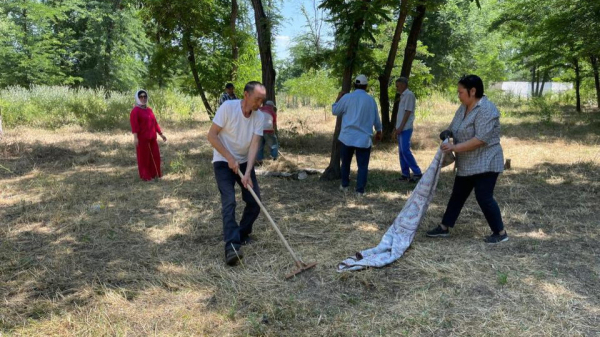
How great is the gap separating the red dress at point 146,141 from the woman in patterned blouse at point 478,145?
5.15 m

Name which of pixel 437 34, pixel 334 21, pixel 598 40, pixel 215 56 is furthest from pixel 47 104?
pixel 437 34

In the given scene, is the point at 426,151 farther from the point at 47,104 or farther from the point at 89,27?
the point at 89,27

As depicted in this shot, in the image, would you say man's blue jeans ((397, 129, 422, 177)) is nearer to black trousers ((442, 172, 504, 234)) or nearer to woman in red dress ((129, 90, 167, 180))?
black trousers ((442, 172, 504, 234))

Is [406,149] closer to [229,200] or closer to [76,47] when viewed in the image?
[229,200]

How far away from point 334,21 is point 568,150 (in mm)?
6495

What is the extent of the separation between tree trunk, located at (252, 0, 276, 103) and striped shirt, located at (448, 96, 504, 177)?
5.11 meters

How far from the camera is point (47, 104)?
16281mm

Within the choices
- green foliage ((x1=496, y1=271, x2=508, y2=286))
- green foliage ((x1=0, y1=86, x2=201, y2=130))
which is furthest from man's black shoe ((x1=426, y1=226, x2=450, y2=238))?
green foliage ((x1=0, y1=86, x2=201, y2=130))

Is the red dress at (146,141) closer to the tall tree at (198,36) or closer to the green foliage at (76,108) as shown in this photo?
the tall tree at (198,36)

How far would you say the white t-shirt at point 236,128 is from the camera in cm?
395

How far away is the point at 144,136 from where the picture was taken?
24.0 ft

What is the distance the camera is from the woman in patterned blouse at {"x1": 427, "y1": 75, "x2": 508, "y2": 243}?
3967 mm

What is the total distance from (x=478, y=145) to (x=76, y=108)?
16346 millimetres

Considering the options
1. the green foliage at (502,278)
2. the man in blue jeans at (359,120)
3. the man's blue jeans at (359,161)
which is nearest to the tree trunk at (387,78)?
the man in blue jeans at (359,120)
